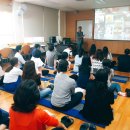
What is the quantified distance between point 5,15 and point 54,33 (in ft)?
10.7

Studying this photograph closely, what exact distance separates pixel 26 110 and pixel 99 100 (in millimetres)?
1215

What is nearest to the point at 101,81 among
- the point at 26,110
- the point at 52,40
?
the point at 26,110

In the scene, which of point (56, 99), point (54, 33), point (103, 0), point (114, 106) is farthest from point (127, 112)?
point (54, 33)

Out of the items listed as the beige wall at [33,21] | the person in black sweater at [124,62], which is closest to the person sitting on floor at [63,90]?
the person in black sweater at [124,62]

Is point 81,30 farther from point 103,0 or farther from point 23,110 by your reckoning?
point 23,110

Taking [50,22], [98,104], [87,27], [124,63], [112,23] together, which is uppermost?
[50,22]

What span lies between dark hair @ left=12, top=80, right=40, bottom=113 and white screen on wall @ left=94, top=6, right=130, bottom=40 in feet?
25.9

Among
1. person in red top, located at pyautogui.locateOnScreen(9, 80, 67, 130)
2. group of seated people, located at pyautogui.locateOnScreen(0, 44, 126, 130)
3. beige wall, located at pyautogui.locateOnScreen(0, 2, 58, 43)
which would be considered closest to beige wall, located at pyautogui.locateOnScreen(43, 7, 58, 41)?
beige wall, located at pyautogui.locateOnScreen(0, 2, 58, 43)

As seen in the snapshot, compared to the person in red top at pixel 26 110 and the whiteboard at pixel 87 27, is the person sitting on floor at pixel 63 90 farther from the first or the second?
the whiteboard at pixel 87 27

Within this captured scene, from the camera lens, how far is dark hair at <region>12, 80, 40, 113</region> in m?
1.29

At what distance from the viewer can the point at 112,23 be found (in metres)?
8.52

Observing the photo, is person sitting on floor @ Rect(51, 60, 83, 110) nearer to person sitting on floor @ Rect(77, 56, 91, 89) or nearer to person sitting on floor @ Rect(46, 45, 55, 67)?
person sitting on floor @ Rect(77, 56, 91, 89)

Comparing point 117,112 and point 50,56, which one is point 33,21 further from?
point 117,112

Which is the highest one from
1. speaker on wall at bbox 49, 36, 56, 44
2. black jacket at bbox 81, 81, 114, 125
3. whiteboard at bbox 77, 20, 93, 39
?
whiteboard at bbox 77, 20, 93, 39
